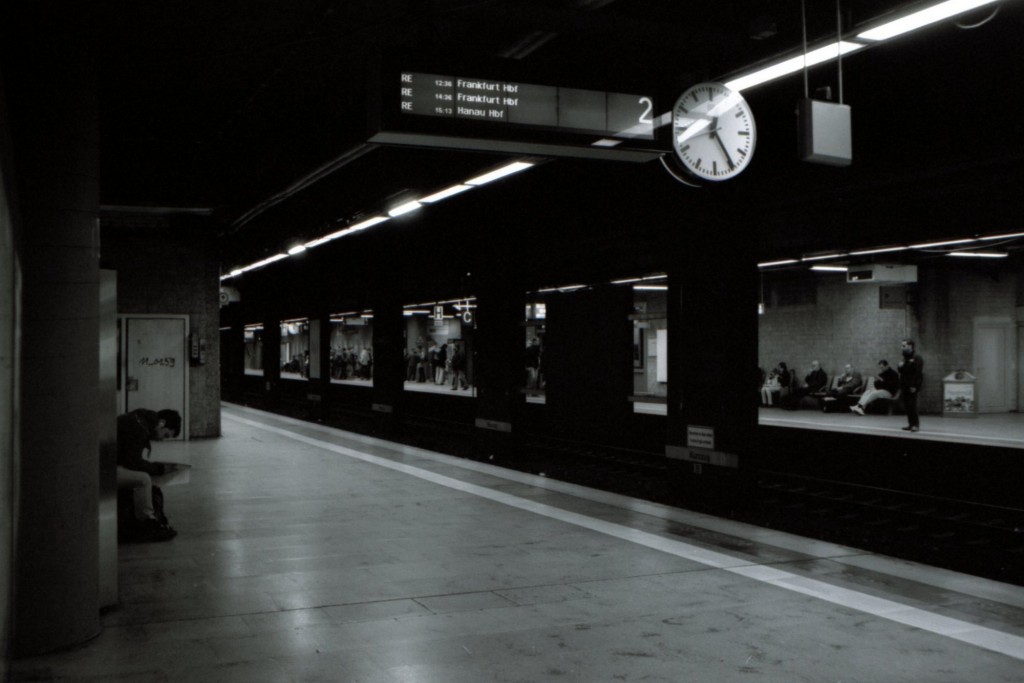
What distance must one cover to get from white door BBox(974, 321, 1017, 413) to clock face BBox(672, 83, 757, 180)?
→ 16926 millimetres

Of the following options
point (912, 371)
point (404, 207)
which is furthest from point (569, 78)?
point (912, 371)

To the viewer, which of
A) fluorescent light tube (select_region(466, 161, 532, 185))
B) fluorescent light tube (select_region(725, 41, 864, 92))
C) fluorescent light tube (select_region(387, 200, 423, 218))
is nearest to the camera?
fluorescent light tube (select_region(725, 41, 864, 92))

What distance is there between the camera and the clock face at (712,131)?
6520 mm

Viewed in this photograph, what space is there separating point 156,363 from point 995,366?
19.1 m

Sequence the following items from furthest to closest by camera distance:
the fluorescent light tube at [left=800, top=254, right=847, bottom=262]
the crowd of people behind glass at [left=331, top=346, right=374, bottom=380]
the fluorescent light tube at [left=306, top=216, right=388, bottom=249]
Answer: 1. the crowd of people behind glass at [left=331, top=346, right=374, bottom=380]
2. the fluorescent light tube at [left=800, top=254, right=847, bottom=262]
3. the fluorescent light tube at [left=306, top=216, right=388, bottom=249]

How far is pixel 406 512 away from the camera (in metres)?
8.61

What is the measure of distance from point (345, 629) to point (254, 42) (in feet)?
16.1

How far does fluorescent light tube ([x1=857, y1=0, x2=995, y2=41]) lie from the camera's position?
17.4 feet

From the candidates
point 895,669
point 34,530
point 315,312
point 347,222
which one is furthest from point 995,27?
point 315,312

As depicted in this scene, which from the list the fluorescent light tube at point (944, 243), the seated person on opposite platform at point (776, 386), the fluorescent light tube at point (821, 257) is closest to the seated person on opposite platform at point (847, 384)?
the seated person on opposite platform at point (776, 386)

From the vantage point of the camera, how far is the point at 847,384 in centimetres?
2173

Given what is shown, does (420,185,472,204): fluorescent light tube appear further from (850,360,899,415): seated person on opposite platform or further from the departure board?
(850,360,899,415): seated person on opposite platform

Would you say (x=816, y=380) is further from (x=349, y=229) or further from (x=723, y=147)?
(x=723, y=147)

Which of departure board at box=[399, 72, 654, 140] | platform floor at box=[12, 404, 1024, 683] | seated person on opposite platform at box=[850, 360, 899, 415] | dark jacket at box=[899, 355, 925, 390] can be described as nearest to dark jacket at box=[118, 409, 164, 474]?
platform floor at box=[12, 404, 1024, 683]
